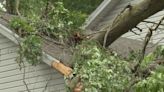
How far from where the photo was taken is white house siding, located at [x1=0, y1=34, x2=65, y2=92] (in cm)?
983

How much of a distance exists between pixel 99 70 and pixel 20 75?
16.4 ft

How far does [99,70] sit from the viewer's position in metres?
5.58

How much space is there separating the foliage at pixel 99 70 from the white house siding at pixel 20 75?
3694 mm

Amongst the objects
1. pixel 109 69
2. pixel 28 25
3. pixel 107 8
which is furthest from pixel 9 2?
pixel 109 69

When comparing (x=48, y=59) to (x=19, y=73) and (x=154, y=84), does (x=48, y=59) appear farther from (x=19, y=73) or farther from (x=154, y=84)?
(x=154, y=84)

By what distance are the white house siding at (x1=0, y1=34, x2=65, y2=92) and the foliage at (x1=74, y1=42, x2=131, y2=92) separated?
12.1 ft

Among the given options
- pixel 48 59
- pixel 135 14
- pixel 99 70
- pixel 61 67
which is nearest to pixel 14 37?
pixel 48 59

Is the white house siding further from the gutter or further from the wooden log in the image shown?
the wooden log

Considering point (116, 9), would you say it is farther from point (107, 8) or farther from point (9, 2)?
point (9, 2)

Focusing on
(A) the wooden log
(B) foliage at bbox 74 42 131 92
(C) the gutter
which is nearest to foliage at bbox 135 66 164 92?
(B) foliage at bbox 74 42 131 92

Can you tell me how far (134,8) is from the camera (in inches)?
197

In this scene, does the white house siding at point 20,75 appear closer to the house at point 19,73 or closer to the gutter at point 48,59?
the house at point 19,73

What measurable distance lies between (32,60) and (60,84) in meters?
1.63

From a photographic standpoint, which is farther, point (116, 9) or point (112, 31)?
point (116, 9)
